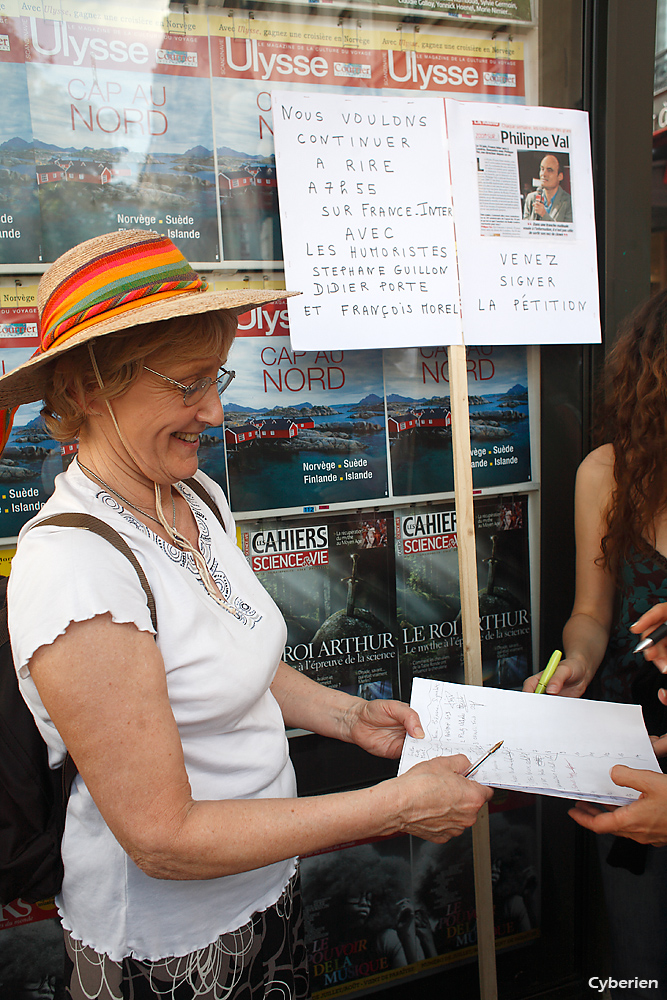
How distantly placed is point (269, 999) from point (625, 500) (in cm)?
122

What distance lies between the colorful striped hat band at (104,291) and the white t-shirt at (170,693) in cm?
23


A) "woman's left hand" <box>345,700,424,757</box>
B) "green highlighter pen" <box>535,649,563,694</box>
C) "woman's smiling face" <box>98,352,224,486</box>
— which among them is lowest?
"woman's left hand" <box>345,700,424,757</box>

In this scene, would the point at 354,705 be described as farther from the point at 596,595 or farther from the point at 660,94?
the point at 660,94

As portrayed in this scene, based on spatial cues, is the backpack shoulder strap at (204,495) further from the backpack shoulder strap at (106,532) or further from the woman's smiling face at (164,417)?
the backpack shoulder strap at (106,532)

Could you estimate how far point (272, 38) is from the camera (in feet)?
5.64

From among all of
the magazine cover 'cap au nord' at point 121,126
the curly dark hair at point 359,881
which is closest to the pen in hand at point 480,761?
the curly dark hair at point 359,881

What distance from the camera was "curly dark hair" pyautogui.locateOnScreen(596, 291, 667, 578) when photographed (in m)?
1.43

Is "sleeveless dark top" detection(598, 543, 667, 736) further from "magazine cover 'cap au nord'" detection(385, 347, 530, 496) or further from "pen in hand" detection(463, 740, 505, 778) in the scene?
"magazine cover 'cap au nord'" detection(385, 347, 530, 496)

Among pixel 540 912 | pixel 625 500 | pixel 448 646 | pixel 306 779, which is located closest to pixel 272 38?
pixel 625 500

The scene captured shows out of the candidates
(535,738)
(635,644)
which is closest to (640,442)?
(635,644)

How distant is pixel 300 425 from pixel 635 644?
3.39 feet

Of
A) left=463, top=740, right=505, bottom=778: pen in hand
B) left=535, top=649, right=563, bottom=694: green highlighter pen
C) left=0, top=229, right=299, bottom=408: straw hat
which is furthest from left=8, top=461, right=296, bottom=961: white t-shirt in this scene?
left=535, top=649, right=563, bottom=694: green highlighter pen

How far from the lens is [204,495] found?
4.25ft

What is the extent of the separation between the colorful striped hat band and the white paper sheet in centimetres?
87
